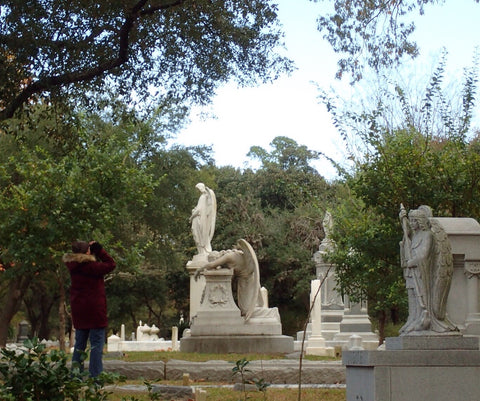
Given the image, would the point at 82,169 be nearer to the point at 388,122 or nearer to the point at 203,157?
the point at 388,122

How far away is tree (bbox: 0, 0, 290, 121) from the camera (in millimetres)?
12234

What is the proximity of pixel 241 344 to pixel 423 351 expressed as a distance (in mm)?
11387

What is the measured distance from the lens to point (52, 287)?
131 ft

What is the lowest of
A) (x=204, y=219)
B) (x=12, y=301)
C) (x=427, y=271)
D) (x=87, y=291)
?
(x=87, y=291)

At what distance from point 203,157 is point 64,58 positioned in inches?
1127

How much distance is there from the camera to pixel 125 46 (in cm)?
1231

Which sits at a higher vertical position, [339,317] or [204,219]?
[204,219]

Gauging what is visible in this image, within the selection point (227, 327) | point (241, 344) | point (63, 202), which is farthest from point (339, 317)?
point (63, 202)

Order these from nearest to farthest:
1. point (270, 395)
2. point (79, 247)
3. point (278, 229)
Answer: point (79, 247) → point (270, 395) → point (278, 229)

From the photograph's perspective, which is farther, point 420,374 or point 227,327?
point 227,327

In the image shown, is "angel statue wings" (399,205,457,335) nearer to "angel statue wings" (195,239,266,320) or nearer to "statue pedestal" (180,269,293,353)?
"statue pedestal" (180,269,293,353)

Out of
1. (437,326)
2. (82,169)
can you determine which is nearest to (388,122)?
(82,169)

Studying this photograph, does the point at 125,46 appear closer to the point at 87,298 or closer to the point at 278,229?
the point at 87,298

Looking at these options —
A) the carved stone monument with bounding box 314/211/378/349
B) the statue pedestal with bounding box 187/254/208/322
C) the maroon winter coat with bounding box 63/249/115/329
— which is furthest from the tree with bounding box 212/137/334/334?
the maroon winter coat with bounding box 63/249/115/329
